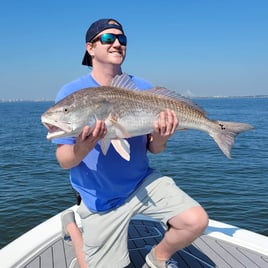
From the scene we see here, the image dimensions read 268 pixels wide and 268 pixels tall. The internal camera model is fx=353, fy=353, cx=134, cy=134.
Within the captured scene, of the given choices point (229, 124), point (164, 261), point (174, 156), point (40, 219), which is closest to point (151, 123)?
point (229, 124)

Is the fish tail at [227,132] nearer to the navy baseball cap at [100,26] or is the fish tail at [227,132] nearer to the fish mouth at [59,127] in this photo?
the navy baseball cap at [100,26]

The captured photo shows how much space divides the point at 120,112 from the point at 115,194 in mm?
952

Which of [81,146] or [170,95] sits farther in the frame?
[170,95]

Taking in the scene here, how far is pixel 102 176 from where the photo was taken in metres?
3.83

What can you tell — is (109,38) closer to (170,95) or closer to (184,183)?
(170,95)

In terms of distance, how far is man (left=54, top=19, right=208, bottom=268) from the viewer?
12.5 feet

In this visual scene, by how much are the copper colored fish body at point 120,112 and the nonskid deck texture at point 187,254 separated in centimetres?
168

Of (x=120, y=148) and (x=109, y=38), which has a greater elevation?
(x=109, y=38)

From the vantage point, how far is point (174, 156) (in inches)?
746

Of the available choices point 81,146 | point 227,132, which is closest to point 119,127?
point 81,146

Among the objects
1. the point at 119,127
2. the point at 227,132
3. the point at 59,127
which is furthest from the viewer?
the point at 227,132

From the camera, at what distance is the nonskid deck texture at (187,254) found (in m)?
4.38

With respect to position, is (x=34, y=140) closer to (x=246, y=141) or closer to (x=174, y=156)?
(x=174, y=156)

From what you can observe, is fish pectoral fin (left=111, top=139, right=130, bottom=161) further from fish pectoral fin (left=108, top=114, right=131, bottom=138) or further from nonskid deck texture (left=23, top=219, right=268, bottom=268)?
nonskid deck texture (left=23, top=219, right=268, bottom=268)
